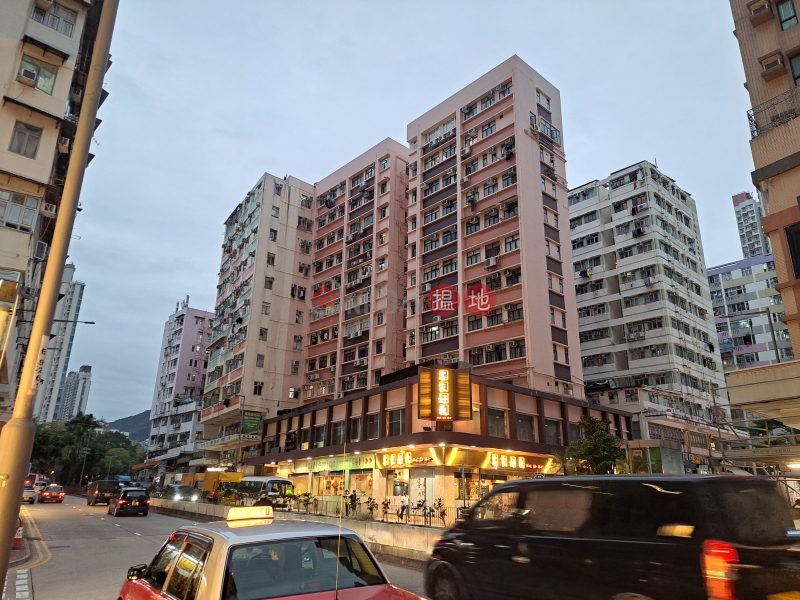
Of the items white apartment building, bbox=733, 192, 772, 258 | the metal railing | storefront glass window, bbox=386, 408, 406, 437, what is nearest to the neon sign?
storefront glass window, bbox=386, 408, 406, 437

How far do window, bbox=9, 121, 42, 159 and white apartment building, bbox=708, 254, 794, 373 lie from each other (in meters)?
69.7

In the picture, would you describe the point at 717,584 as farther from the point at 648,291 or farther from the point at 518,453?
the point at 648,291

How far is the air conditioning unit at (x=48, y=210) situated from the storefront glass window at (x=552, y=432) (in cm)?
2855

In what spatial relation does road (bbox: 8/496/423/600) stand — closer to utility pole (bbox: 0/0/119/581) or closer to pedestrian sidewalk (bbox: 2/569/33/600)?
pedestrian sidewalk (bbox: 2/569/33/600)

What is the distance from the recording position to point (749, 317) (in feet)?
232

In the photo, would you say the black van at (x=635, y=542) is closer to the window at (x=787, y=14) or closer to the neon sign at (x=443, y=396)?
the neon sign at (x=443, y=396)

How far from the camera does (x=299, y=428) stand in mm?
42125

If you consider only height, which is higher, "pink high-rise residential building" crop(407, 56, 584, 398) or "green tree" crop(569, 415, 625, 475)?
"pink high-rise residential building" crop(407, 56, 584, 398)

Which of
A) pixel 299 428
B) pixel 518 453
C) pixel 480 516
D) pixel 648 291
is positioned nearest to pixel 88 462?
pixel 299 428

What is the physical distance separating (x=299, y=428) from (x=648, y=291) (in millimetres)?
33623

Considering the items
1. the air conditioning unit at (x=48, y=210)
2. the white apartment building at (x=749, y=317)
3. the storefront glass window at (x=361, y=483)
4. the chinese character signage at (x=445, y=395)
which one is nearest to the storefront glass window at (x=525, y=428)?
the chinese character signage at (x=445, y=395)

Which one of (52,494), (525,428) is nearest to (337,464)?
(525,428)

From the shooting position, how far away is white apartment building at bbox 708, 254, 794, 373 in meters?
67.4

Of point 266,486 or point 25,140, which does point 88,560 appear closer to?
point 25,140
